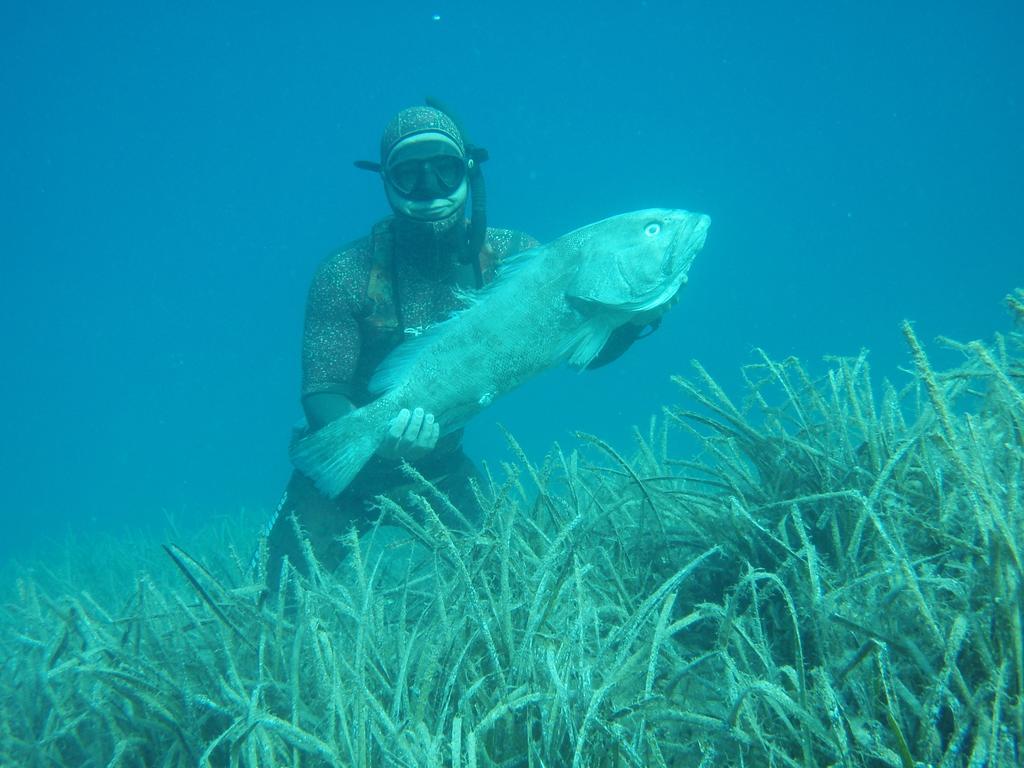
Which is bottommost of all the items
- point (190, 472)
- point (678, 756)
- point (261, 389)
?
point (678, 756)

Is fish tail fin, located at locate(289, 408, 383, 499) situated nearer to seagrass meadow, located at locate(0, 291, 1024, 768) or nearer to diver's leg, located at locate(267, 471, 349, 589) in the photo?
diver's leg, located at locate(267, 471, 349, 589)

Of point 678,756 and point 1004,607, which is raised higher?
point 1004,607

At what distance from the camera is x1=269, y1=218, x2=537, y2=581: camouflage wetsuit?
3.79 m

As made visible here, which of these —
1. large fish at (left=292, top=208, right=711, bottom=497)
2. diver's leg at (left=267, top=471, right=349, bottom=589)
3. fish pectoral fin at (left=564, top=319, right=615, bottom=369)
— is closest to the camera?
large fish at (left=292, top=208, right=711, bottom=497)

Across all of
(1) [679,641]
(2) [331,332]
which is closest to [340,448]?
(2) [331,332]

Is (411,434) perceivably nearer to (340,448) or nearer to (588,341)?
(340,448)

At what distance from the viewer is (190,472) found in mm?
39906

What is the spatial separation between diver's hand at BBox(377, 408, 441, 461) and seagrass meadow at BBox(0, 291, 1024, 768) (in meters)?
0.79

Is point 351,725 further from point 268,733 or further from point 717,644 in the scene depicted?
point 717,644

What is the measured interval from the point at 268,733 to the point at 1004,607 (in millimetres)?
1639

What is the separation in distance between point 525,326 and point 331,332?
1.54m

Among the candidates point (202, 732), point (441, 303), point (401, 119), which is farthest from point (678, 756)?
point (401, 119)

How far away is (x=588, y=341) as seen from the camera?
3.04m

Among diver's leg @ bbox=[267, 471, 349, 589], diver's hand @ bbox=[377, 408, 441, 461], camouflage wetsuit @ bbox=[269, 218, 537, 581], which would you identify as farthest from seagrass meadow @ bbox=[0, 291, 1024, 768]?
camouflage wetsuit @ bbox=[269, 218, 537, 581]
